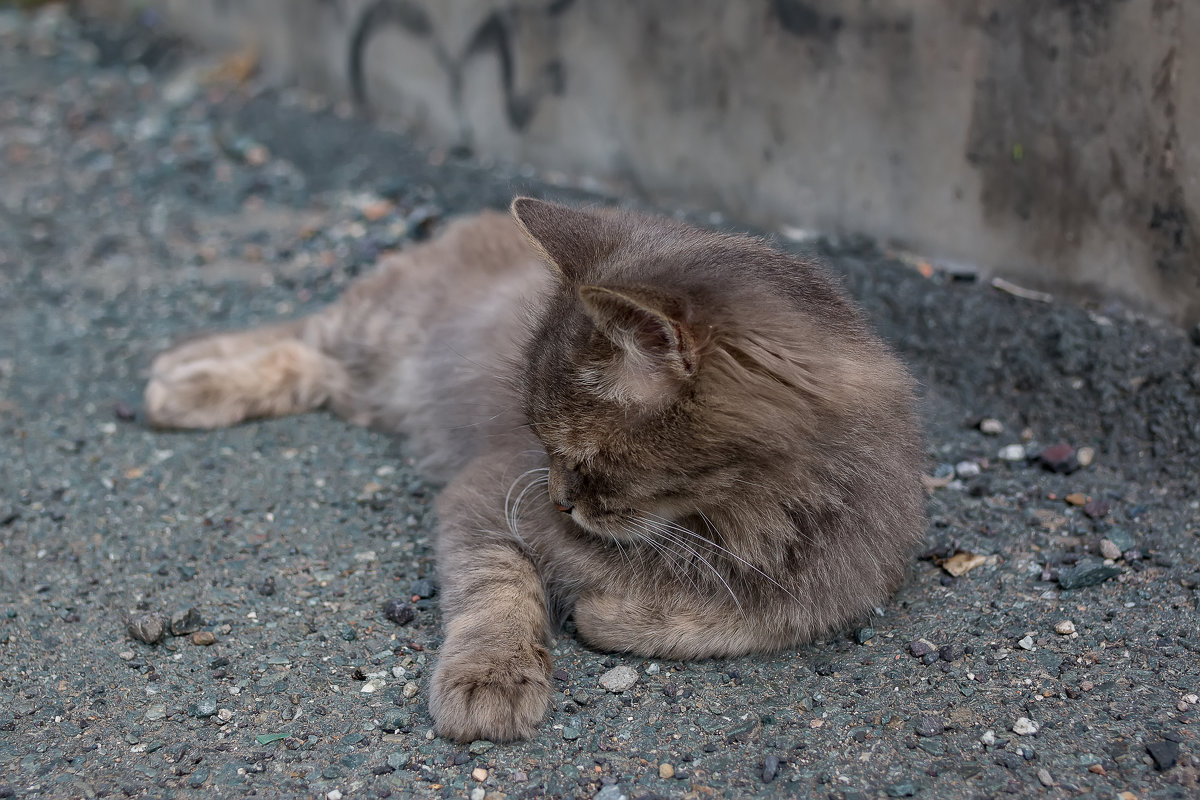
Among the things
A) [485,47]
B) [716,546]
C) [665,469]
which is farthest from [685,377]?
[485,47]

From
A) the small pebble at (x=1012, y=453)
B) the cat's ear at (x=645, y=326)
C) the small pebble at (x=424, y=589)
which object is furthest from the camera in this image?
the small pebble at (x=1012, y=453)

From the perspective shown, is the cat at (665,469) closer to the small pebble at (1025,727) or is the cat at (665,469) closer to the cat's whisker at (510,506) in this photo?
the cat's whisker at (510,506)

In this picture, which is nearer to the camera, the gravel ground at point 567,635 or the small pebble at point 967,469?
the gravel ground at point 567,635

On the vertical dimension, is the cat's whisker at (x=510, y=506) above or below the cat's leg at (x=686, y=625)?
above

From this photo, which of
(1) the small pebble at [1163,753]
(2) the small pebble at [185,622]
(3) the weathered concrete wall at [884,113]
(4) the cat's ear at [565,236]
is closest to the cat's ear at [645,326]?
(4) the cat's ear at [565,236]

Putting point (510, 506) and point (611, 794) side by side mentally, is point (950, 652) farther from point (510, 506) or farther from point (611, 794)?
point (510, 506)

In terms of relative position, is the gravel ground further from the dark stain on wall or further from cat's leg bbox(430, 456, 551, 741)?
the dark stain on wall

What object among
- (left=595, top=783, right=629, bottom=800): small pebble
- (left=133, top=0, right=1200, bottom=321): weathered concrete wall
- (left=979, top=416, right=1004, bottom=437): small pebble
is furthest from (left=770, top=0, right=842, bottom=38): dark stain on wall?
(left=595, top=783, right=629, bottom=800): small pebble

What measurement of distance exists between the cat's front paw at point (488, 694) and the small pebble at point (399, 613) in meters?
0.40

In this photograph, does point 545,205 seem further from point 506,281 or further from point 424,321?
point 424,321

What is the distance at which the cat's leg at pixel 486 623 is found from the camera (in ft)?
8.95

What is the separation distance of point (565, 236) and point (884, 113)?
2.27 metres

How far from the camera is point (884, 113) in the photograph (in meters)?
4.63

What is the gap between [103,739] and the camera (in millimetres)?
2760
